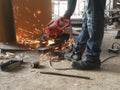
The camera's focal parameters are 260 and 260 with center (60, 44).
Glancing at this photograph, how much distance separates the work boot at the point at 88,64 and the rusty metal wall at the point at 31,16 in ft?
3.52

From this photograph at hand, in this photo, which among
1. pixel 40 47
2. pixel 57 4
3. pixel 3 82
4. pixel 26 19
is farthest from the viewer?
pixel 57 4

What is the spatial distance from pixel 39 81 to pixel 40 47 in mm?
972

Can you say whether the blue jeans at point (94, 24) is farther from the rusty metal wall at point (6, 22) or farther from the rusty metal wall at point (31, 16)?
the rusty metal wall at point (6, 22)

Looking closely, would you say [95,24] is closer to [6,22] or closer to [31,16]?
[31,16]

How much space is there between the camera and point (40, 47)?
10.7 ft

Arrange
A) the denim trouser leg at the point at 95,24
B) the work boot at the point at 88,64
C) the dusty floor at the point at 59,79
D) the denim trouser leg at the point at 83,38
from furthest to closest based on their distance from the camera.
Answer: the denim trouser leg at the point at 83,38 → the work boot at the point at 88,64 → the denim trouser leg at the point at 95,24 → the dusty floor at the point at 59,79

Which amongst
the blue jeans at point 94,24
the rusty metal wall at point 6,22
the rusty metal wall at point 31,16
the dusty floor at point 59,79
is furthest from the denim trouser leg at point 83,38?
the rusty metal wall at point 6,22

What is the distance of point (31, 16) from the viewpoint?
347 cm

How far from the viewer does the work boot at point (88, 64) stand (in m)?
2.64

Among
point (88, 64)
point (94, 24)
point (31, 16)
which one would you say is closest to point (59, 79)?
point (88, 64)

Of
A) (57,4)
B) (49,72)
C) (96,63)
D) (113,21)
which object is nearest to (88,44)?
(96,63)

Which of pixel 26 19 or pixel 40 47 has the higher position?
pixel 26 19

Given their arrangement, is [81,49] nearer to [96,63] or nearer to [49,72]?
[96,63]

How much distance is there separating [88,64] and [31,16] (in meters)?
1.22
